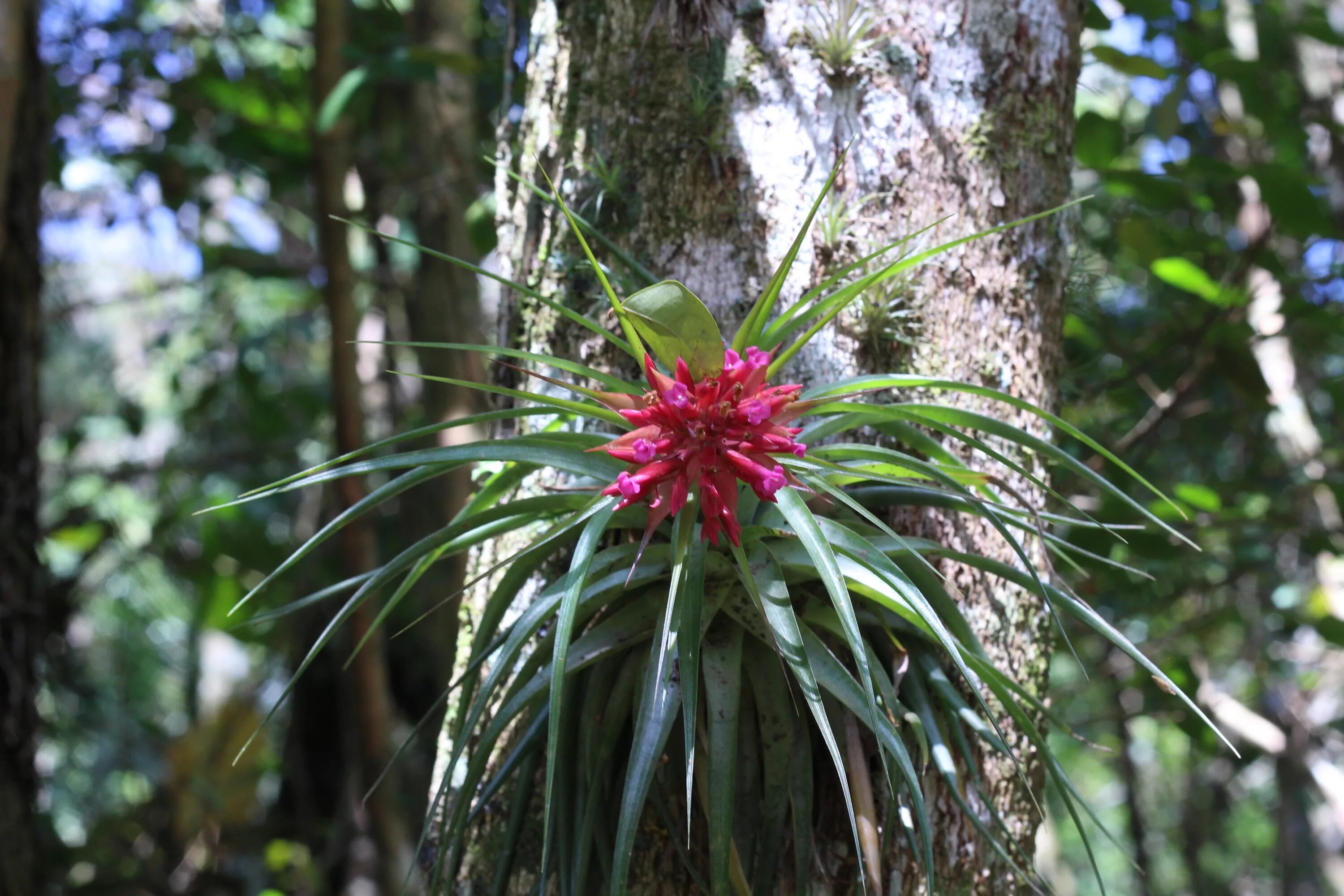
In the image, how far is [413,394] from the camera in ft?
13.8

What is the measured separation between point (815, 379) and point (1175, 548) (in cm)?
129

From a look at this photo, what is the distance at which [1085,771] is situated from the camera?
923 centimetres

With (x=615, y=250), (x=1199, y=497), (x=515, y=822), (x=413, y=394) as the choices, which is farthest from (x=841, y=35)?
(x=413, y=394)

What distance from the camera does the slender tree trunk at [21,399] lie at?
2.35 m

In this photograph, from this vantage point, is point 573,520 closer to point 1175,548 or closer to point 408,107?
point 1175,548

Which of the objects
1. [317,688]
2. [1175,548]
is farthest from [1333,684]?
[317,688]

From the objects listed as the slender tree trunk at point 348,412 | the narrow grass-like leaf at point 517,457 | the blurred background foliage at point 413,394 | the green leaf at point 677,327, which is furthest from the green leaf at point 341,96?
the green leaf at point 677,327

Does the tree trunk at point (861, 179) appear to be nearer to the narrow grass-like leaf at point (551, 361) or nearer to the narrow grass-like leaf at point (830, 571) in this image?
the narrow grass-like leaf at point (551, 361)

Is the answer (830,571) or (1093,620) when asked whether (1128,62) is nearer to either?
(1093,620)

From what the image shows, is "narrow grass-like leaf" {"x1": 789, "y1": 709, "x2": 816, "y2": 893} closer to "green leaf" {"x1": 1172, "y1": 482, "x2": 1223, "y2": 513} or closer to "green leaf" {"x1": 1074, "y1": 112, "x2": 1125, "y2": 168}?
"green leaf" {"x1": 1172, "y1": 482, "x2": 1223, "y2": 513}

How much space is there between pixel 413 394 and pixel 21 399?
182 centimetres

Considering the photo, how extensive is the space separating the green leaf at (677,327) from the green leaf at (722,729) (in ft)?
0.91

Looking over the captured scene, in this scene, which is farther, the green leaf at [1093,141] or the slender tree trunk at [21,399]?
the slender tree trunk at [21,399]

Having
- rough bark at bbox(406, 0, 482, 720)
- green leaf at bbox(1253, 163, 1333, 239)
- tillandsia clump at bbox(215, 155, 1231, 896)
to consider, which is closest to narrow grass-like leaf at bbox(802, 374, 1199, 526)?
tillandsia clump at bbox(215, 155, 1231, 896)
